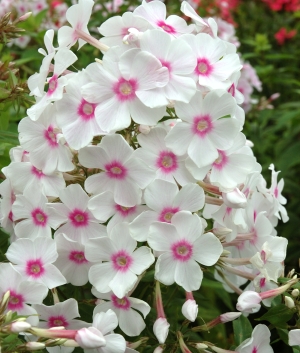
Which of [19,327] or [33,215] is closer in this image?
[19,327]

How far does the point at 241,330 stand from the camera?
3.82ft

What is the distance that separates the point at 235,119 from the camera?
102 centimetres

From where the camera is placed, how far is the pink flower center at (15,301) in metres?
0.99

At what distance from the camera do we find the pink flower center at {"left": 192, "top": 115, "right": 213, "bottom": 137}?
1012mm

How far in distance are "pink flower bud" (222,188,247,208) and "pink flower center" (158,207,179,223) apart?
0.28 ft

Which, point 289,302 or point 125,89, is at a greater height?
point 125,89

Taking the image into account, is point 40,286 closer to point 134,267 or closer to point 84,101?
point 134,267

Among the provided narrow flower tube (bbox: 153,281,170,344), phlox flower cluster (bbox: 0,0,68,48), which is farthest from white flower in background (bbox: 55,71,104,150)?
phlox flower cluster (bbox: 0,0,68,48)

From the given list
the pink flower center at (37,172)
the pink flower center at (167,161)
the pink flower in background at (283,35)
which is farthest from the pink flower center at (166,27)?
the pink flower in background at (283,35)

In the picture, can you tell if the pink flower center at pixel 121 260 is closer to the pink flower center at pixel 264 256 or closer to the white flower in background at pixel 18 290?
the white flower in background at pixel 18 290

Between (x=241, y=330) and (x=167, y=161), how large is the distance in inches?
14.8

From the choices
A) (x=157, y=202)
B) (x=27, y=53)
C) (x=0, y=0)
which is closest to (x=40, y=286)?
(x=157, y=202)

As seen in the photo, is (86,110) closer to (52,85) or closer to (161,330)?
(52,85)

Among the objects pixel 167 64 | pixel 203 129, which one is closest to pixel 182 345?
pixel 203 129
